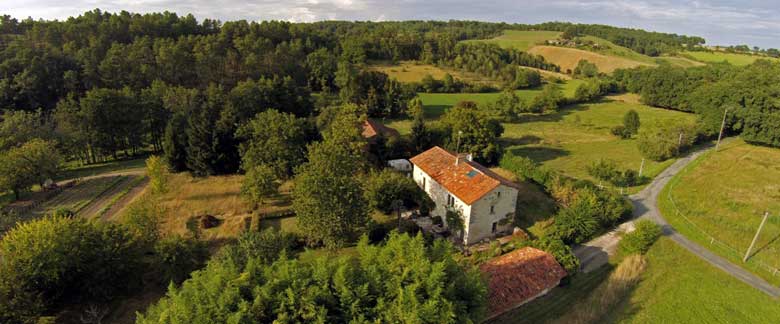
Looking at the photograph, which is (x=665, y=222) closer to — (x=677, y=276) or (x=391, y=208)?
(x=677, y=276)

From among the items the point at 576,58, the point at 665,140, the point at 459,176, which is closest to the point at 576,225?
the point at 459,176

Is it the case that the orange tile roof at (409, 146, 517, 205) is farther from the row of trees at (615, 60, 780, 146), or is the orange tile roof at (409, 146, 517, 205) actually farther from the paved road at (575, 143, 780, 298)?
the row of trees at (615, 60, 780, 146)

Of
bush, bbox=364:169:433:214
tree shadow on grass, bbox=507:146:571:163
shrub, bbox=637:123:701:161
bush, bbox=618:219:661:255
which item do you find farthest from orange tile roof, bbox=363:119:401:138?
shrub, bbox=637:123:701:161

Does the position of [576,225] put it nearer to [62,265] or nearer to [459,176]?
[459,176]

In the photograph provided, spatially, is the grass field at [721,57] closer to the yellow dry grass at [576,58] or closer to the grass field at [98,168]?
the yellow dry grass at [576,58]

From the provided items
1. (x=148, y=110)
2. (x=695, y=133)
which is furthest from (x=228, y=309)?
(x=695, y=133)

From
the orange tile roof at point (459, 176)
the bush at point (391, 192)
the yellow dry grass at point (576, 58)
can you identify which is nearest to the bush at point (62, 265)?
the bush at point (391, 192)
